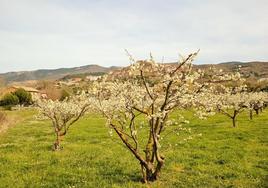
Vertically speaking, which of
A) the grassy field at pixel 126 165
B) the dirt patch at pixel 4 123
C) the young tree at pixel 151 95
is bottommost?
the dirt patch at pixel 4 123

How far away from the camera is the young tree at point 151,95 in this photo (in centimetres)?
1659

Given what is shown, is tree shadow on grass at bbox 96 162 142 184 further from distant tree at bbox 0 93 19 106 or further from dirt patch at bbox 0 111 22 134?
distant tree at bbox 0 93 19 106

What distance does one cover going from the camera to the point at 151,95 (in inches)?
685

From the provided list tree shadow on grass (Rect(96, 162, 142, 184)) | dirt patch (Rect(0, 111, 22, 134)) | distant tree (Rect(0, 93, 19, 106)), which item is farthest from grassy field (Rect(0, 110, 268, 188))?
distant tree (Rect(0, 93, 19, 106))

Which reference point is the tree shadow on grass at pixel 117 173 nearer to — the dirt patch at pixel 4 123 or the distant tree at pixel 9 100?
the dirt patch at pixel 4 123

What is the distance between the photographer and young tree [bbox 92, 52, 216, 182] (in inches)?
653

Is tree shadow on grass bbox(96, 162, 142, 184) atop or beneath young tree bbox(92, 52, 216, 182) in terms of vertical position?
beneath

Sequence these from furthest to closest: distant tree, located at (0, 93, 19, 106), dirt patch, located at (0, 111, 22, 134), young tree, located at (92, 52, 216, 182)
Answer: distant tree, located at (0, 93, 19, 106)
dirt patch, located at (0, 111, 22, 134)
young tree, located at (92, 52, 216, 182)

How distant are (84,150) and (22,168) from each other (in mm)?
7460

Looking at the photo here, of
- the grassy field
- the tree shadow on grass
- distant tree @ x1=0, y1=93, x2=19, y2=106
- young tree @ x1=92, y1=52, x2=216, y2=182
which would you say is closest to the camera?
young tree @ x1=92, y1=52, x2=216, y2=182

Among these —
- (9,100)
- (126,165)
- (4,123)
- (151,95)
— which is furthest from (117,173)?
(9,100)

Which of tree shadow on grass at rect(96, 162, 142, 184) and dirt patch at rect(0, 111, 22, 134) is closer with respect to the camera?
tree shadow on grass at rect(96, 162, 142, 184)

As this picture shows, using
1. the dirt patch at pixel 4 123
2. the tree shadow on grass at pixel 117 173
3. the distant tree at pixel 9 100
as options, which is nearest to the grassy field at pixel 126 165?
the tree shadow on grass at pixel 117 173

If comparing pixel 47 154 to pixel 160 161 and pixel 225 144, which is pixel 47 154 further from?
pixel 225 144
